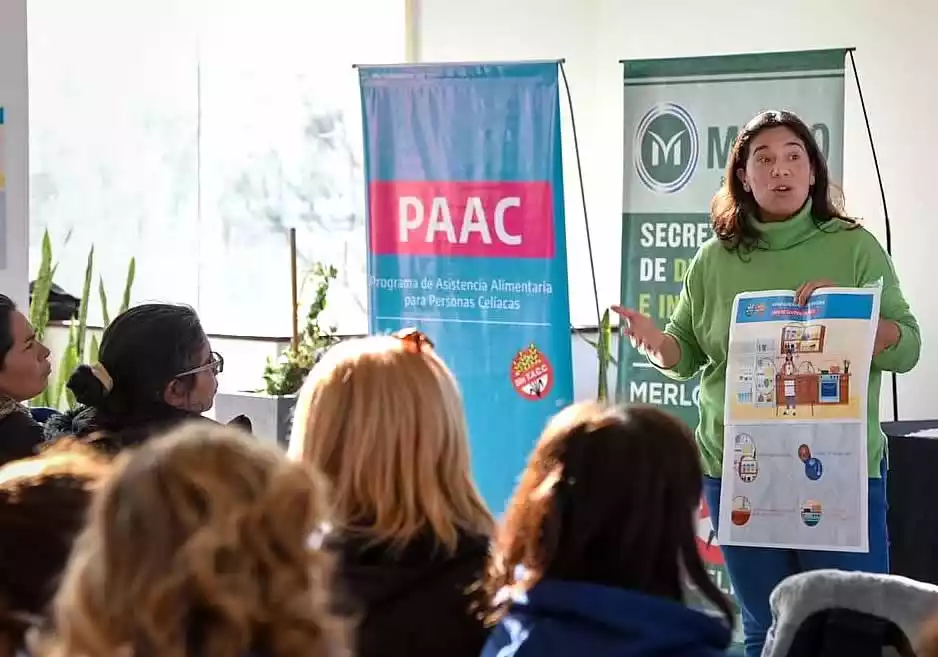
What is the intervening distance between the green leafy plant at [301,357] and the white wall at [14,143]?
914 millimetres

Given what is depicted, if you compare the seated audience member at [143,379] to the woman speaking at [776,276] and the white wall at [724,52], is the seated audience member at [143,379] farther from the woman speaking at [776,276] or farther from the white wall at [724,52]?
the white wall at [724,52]

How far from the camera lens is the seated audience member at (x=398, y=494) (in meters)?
1.82

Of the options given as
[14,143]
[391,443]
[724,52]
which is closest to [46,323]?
[14,143]

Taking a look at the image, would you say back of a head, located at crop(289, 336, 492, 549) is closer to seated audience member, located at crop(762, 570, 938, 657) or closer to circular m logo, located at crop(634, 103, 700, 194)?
seated audience member, located at crop(762, 570, 938, 657)

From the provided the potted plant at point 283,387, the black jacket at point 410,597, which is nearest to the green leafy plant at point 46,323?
the potted plant at point 283,387

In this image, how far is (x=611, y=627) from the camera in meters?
1.57

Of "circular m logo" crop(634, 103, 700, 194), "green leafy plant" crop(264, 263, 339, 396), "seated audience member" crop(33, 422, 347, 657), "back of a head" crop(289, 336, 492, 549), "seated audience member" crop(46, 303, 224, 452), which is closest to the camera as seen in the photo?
"seated audience member" crop(33, 422, 347, 657)

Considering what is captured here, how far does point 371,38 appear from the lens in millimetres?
5820

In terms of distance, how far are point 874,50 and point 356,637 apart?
3556mm

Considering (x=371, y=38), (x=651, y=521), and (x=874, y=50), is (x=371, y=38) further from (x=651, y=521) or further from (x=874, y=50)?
(x=651, y=521)

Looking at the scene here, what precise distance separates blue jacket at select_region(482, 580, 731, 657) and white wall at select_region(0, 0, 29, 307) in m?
3.13

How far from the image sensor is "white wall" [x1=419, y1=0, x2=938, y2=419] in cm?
455

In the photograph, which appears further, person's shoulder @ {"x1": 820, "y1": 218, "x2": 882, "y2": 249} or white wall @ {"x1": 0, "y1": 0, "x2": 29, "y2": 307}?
white wall @ {"x1": 0, "y1": 0, "x2": 29, "y2": 307}

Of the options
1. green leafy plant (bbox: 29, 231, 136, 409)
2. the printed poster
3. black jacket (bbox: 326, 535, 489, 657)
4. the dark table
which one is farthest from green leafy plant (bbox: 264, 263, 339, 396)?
black jacket (bbox: 326, 535, 489, 657)
